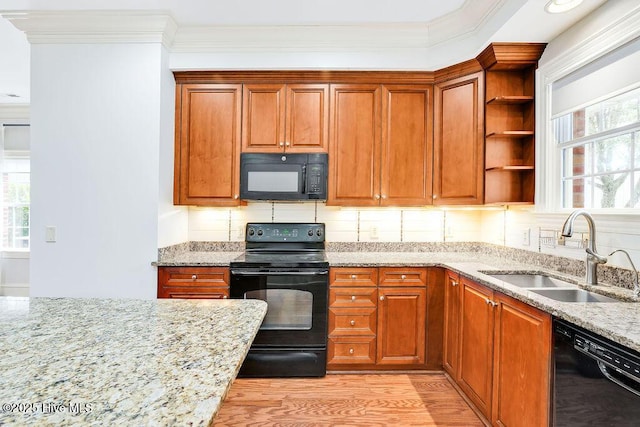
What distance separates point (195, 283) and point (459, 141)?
2.31 meters

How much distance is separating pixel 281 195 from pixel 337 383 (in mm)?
1492

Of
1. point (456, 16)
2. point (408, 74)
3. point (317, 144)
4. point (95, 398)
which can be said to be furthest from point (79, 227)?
point (456, 16)

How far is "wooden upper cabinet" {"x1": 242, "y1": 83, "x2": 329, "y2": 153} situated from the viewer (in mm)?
2912

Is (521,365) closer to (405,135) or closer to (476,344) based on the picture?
(476,344)

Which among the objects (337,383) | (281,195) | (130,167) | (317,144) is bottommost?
(337,383)

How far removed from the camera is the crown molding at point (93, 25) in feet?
8.35

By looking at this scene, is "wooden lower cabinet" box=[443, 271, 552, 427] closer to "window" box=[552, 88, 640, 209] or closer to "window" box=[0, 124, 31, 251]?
"window" box=[552, 88, 640, 209]

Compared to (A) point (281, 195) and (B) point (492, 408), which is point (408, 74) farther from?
(B) point (492, 408)

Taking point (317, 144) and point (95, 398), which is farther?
point (317, 144)

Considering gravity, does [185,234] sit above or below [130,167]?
below

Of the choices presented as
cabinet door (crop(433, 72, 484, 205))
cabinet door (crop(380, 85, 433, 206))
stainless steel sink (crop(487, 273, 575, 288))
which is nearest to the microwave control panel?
cabinet door (crop(380, 85, 433, 206))

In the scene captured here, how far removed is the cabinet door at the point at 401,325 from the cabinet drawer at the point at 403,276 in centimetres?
5

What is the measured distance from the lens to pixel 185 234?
3160 millimetres

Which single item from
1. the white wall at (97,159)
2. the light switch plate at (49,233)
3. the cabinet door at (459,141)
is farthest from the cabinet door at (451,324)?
the light switch plate at (49,233)
